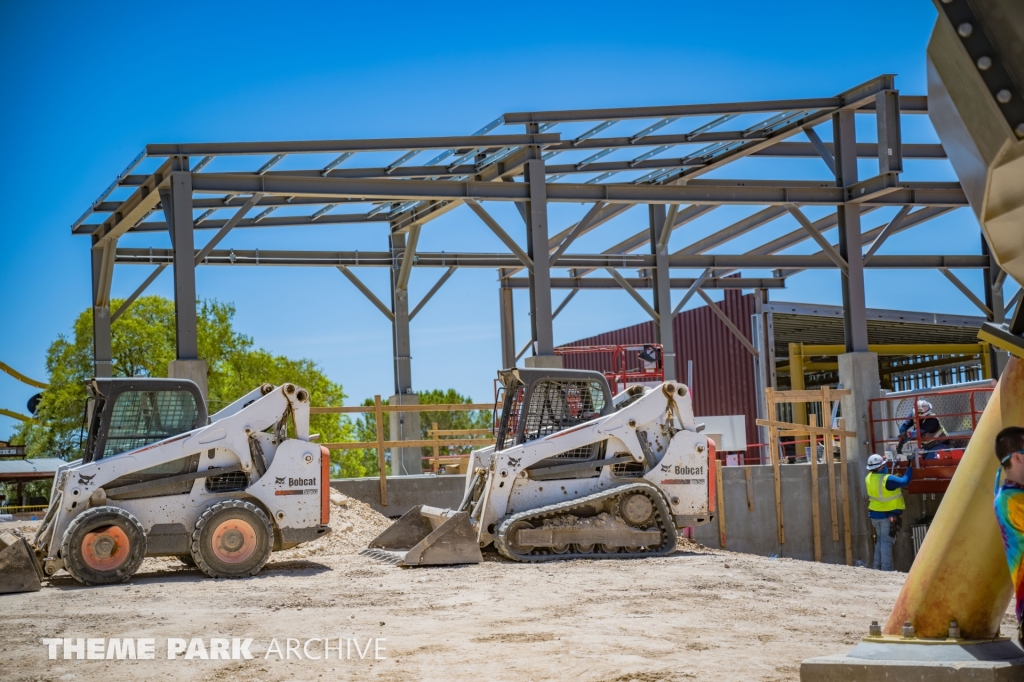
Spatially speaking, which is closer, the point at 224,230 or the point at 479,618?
the point at 479,618

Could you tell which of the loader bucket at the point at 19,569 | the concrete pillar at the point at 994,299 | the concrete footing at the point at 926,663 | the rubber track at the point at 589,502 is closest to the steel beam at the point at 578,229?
the rubber track at the point at 589,502

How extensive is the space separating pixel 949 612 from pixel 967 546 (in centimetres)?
29

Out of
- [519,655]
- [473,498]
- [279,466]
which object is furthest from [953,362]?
[519,655]

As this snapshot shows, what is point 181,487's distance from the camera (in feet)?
40.6

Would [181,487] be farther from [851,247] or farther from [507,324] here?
[507,324]

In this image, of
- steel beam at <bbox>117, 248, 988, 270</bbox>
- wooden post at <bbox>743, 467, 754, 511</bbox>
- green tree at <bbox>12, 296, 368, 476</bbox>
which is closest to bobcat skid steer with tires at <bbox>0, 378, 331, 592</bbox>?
wooden post at <bbox>743, 467, 754, 511</bbox>

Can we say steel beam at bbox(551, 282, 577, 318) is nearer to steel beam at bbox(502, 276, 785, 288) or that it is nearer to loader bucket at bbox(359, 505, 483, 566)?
steel beam at bbox(502, 276, 785, 288)

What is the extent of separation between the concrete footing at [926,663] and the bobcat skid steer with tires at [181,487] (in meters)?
8.81

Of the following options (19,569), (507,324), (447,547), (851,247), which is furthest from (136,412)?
(507,324)

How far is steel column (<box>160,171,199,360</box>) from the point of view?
656 inches

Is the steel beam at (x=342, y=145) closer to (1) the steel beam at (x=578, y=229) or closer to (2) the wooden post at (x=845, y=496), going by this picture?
(1) the steel beam at (x=578, y=229)

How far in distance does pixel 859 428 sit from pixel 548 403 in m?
8.99

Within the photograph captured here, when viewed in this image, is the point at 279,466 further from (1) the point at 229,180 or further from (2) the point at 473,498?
(1) the point at 229,180

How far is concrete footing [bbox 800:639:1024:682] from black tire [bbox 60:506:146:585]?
901 cm
